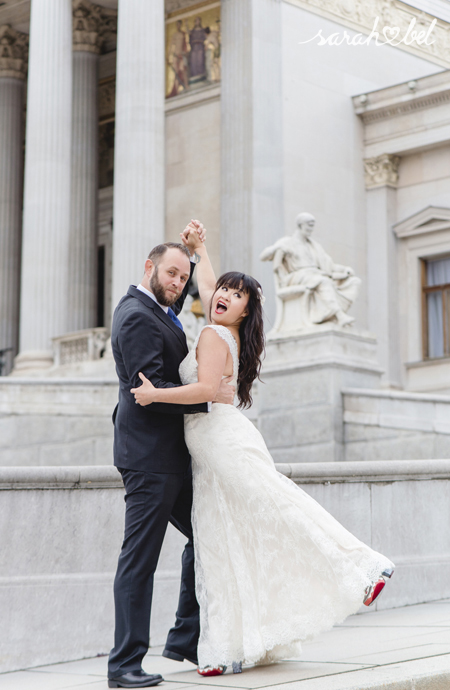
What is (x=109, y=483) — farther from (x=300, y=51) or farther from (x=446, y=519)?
(x=300, y=51)

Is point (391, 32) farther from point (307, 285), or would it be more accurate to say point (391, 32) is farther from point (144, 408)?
point (144, 408)

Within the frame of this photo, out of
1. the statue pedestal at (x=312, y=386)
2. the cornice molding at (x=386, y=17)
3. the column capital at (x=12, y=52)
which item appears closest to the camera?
the statue pedestal at (x=312, y=386)

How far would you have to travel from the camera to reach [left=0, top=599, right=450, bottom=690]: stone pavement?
182 inches

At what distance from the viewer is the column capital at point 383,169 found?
95.3ft

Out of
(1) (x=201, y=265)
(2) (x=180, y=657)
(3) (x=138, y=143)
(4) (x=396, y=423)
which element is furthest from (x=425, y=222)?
(2) (x=180, y=657)

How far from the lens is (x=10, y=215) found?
3288 cm

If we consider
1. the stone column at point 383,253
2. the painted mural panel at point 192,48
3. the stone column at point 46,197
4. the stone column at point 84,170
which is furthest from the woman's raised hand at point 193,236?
the painted mural panel at point 192,48

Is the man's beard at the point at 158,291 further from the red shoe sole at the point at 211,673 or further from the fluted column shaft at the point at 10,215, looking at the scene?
the fluted column shaft at the point at 10,215

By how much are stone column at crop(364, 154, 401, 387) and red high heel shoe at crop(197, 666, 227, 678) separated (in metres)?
23.6

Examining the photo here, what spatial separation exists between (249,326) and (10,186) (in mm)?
28981

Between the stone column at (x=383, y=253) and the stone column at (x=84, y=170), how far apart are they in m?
7.97

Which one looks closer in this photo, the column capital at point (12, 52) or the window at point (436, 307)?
the window at point (436, 307)

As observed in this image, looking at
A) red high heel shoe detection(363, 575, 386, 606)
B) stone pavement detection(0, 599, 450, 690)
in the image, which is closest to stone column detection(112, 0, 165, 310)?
Result: stone pavement detection(0, 599, 450, 690)

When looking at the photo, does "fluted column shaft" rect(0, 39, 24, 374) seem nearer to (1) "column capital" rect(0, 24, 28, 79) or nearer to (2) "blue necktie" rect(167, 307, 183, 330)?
(1) "column capital" rect(0, 24, 28, 79)
